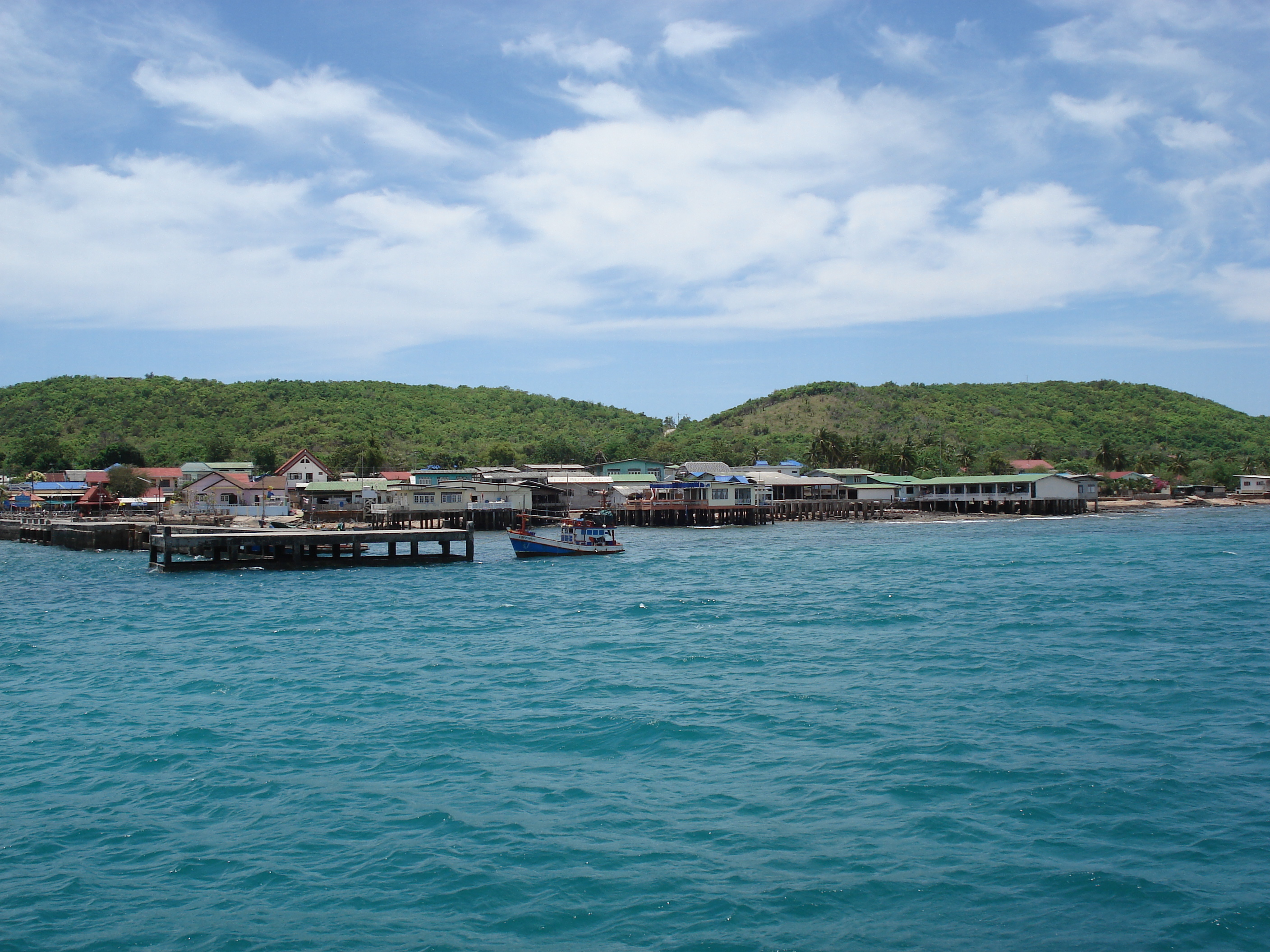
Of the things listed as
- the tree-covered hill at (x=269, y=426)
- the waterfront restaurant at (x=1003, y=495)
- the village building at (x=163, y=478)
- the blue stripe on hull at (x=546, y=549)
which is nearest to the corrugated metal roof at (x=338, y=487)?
the village building at (x=163, y=478)

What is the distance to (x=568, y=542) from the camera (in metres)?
53.4

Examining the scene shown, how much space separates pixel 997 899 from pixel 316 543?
42.9 meters

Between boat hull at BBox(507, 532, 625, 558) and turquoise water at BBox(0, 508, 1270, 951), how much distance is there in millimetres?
23060

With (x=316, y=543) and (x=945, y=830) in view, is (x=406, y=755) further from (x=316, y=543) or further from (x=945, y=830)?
(x=316, y=543)

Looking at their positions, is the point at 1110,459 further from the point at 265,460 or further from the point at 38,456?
the point at 38,456

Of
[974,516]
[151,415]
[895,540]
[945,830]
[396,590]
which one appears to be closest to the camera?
[945,830]

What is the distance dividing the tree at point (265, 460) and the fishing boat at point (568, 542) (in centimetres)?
6787

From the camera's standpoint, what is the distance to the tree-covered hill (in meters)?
116

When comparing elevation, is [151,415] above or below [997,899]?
above

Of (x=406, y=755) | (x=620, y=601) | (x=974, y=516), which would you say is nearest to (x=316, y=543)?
(x=620, y=601)

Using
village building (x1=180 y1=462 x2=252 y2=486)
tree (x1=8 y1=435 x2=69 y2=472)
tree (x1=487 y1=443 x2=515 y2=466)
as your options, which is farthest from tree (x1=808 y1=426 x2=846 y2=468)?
tree (x1=8 y1=435 x2=69 y2=472)

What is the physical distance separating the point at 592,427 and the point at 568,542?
113m

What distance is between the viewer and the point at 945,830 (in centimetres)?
1183

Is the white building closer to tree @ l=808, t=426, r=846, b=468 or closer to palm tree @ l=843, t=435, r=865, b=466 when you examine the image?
tree @ l=808, t=426, r=846, b=468
